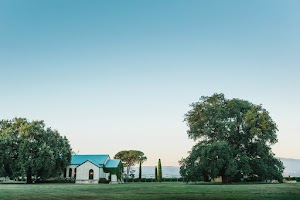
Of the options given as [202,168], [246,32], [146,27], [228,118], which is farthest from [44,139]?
[246,32]

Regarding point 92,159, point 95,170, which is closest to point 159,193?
point 95,170

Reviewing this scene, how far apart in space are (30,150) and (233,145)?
104ft

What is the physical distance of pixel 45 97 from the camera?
106 feet

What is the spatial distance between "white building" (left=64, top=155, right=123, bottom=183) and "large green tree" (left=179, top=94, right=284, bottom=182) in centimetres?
2425

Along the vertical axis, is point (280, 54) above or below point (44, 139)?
above

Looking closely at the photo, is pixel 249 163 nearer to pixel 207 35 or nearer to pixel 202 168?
pixel 202 168

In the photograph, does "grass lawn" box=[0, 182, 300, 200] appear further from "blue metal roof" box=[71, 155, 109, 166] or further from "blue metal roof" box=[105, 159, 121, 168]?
"blue metal roof" box=[105, 159, 121, 168]

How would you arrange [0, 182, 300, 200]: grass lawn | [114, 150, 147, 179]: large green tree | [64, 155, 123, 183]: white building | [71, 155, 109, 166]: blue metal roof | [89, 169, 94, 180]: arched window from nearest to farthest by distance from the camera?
[0, 182, 300, 200]: grass lawn → [64, 155, 123, 183]: white building → [89, 169, 94, 180]: arched window → [71, 155, 109, 166]: blue metal roof → [114, 150, 147, 179]: large green tree

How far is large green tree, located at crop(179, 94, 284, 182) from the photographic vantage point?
4244 cm

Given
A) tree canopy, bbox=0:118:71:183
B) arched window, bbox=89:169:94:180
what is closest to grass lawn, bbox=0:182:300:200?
tree canopy, bbox=0:118:71:183

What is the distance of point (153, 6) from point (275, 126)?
100 ft

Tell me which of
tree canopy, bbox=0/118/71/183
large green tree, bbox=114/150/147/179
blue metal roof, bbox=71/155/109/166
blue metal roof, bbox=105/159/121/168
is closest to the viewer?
tree canopy, bbox=0/118/71/183

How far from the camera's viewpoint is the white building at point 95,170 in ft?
215

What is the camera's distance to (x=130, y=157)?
92.3 meters
